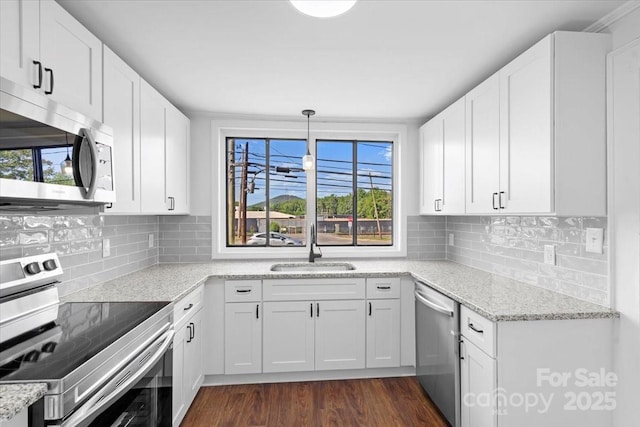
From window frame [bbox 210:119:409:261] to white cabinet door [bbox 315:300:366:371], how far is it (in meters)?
0.75

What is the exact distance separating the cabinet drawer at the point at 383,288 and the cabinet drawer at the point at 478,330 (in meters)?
0.83

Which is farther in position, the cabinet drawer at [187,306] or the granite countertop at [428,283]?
the cabinet drawer at [187,306]

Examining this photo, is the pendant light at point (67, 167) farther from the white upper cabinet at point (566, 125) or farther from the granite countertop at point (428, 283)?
the white upper cabinet at point (566, 125)

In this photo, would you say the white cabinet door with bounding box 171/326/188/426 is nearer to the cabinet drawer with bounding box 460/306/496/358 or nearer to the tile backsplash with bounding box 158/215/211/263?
the tile backsplash with bounding box 158/215/211/263

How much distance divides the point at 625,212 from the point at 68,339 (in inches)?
97.3

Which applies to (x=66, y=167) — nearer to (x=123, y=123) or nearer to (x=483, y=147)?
(x=123, y=123)

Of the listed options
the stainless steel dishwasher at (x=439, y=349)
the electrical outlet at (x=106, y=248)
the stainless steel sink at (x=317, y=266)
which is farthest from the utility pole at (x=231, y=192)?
the stainless steel dishwasher at (x=439, y=349)

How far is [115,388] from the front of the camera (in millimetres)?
1256

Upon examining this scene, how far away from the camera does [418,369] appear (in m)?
2.71

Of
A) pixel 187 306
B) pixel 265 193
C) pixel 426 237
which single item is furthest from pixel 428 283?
pixel 265 193

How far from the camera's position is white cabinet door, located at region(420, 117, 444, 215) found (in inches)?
116

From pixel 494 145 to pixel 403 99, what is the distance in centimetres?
98

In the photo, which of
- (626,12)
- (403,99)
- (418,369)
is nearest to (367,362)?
(418,369)

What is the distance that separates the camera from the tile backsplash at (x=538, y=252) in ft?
5.93
